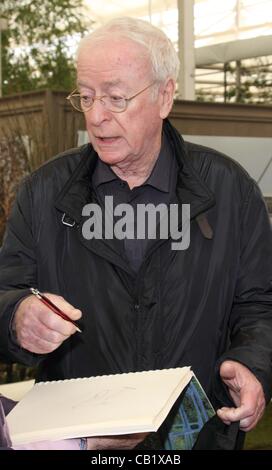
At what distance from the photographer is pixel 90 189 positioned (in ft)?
7.51

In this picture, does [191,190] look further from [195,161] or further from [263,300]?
[263,300]

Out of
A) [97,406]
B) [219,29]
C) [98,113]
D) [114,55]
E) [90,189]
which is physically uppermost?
[219,29]

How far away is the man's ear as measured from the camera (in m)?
2.29

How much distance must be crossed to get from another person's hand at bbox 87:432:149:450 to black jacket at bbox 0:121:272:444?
526 millimetres

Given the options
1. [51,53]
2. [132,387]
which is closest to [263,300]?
[132,387]

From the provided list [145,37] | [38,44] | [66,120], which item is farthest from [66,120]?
[38,44]

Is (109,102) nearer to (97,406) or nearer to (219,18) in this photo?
(97,406)

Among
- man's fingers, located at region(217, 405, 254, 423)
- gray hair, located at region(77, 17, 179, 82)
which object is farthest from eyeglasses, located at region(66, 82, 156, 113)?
man's fingers, located at region(217, 405, 254, 423)

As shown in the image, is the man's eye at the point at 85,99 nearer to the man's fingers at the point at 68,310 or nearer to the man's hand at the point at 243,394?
the man's fingers at the point at 68,310

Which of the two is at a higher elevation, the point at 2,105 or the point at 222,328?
the point at 2,105

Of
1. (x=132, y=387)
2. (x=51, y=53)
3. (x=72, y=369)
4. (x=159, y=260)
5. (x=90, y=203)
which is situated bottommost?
(x=72, y=369)

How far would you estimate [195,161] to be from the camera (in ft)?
7.75

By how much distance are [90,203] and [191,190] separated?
29 centimetres

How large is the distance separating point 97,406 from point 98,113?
88 centimetres
